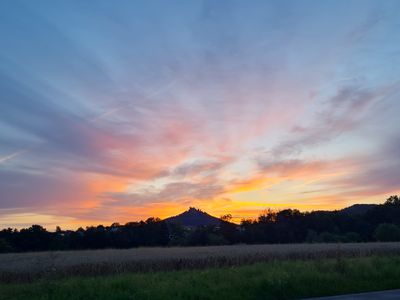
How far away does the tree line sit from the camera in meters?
84.4

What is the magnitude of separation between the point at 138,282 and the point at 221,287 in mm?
3375

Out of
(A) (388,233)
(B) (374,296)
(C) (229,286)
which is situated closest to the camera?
(B) (374,296)

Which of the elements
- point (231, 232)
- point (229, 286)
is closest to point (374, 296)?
point (229, 286)

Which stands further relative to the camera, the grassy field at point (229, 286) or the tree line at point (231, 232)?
the tree line at point (231, 232)

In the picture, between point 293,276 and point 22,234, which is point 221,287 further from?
point 22,234

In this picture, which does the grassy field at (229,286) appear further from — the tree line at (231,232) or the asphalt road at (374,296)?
the tree line at (231,232)

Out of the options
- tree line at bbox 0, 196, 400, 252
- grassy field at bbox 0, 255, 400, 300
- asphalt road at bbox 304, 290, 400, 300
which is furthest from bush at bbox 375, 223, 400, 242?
asphalt road at bbox 304, 290, 400, 300

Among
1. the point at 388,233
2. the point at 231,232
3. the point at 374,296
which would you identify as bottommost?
the point at 374,296

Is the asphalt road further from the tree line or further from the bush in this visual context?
the bush

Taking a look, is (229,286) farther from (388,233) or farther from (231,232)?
(231,232)

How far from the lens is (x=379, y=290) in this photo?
1812cm

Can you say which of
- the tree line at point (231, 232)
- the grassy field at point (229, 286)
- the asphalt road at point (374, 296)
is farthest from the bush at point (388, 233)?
the asphalt road at point (374, 296)

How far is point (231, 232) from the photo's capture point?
10875cm

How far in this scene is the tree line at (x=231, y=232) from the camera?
3322 inches
